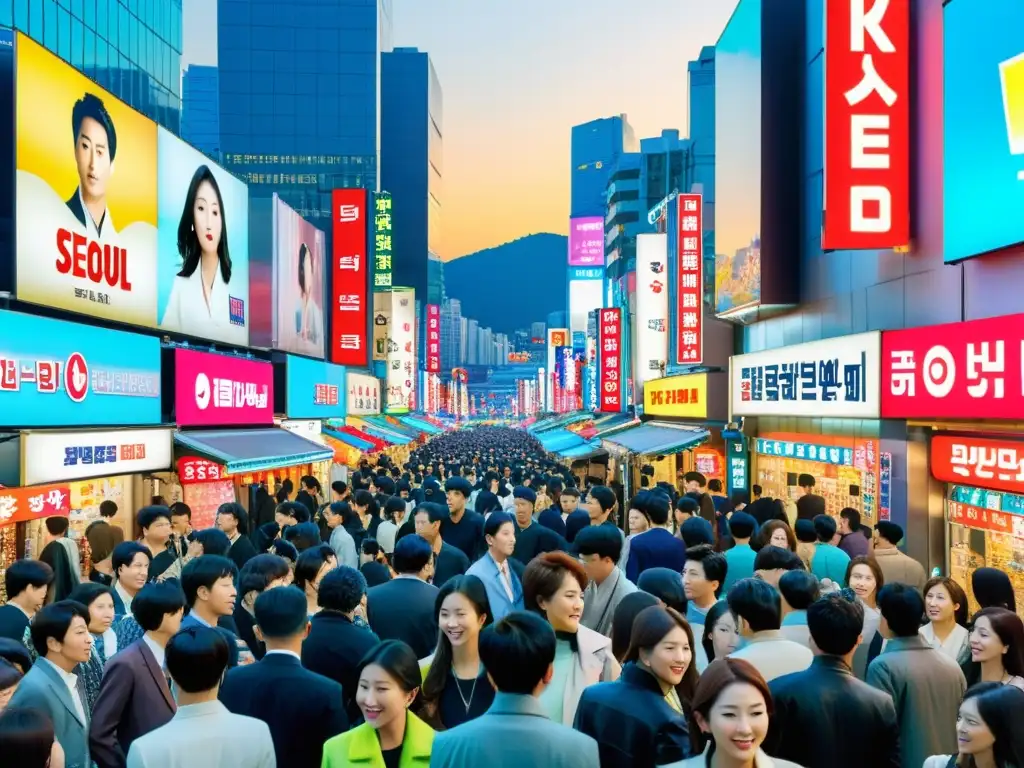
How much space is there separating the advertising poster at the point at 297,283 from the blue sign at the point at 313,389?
0.64 metres

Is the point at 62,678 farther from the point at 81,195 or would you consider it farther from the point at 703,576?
the point at 81,195

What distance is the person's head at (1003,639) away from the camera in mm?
5496

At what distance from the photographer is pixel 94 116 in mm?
16906

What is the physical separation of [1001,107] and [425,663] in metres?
9.37

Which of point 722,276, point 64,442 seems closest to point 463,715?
point 64,442

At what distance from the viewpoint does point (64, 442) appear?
1455 cm

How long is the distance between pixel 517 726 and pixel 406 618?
114 inches

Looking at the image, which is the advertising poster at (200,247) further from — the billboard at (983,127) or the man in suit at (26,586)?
the billboard at (983,127)

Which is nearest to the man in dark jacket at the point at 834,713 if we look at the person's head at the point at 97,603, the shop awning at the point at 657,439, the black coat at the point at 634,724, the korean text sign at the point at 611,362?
the black coat at the point at 634,724

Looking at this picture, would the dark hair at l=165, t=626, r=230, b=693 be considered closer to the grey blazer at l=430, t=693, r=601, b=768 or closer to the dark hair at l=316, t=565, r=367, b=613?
the grey blazer at l=430, t=693, r=601, b=768

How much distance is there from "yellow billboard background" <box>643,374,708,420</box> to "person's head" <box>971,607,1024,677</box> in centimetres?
1901

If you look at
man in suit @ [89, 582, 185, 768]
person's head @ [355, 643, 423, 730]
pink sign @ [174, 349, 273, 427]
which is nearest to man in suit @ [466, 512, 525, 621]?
man in suit @ [89, 582, 185, 768]

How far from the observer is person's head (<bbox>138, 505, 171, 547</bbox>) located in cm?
967

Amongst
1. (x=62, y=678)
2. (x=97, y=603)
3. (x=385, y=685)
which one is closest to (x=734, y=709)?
(x=385, y=685)
